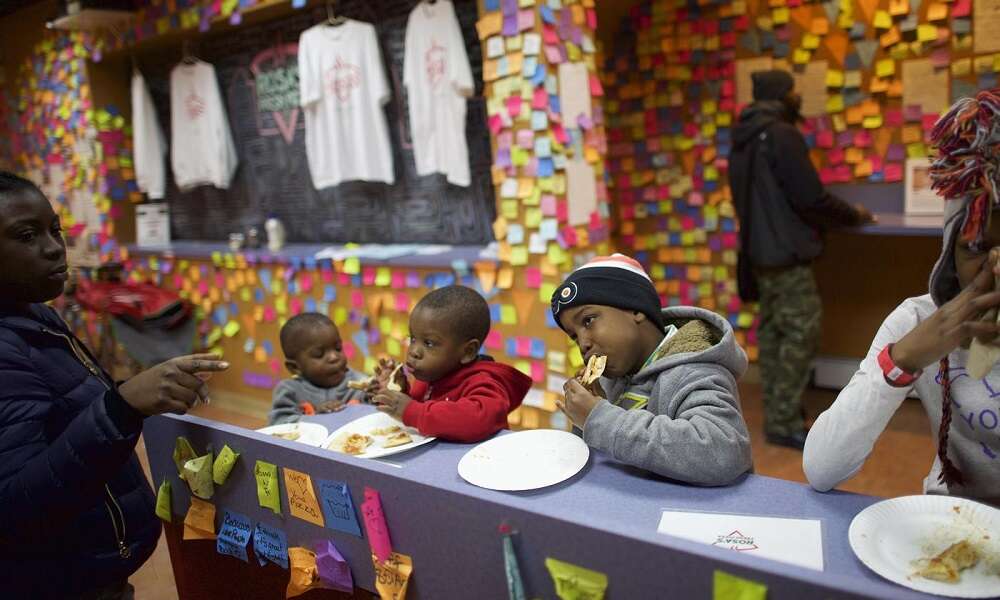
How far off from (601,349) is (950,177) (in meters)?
0.72

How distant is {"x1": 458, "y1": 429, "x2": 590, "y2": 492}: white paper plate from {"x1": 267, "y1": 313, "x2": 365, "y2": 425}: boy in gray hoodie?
0.98m

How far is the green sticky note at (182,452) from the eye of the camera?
1.67 m

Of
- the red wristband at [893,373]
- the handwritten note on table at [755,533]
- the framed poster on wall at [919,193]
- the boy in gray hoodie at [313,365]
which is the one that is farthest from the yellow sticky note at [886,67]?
→ the handwritten note on table at [755,533]

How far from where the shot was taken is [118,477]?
5.22 feet

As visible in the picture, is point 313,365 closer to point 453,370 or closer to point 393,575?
point 453,370

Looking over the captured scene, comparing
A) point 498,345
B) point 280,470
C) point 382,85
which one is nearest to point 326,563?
point 280,470

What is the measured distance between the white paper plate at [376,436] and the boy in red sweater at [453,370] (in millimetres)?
44

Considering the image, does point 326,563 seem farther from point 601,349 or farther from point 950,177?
point 950,177

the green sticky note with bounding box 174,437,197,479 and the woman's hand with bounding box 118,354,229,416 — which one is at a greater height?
the woman's hand with bounding box 118,354,229,416

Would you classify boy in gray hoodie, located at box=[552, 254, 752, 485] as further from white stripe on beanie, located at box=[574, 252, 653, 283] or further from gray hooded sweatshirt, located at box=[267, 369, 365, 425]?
gray hooded sweatshirt, located at box=[267, 369, 365, 425]

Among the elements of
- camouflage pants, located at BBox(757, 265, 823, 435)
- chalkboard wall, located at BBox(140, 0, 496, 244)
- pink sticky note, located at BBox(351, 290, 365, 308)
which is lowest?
camouflage pants, located at BBox(757, 265, 823, 435)

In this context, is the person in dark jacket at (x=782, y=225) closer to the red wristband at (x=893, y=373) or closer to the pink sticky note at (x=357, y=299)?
the pink sticky note at (x=357, y=299)

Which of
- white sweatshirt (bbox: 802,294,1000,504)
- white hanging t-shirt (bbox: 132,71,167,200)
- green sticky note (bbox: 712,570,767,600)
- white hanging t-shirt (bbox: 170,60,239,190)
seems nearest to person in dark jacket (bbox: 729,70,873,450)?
white sweatshirt (bbox: 802,294,1000,504)

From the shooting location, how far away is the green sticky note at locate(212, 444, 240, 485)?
156 centimetres
